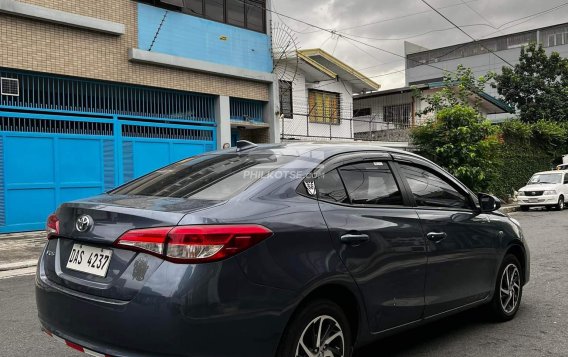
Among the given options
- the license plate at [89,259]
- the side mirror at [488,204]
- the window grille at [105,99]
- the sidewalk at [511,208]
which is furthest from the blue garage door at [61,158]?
the sidewalk at [511,208]

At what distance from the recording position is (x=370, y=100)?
31.2 metres

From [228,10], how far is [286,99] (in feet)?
14.8

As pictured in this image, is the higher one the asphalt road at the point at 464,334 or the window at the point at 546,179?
the window at the point at 546,179

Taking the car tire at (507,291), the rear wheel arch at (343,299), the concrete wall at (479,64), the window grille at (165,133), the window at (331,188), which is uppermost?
the concrete wall at (479,64)

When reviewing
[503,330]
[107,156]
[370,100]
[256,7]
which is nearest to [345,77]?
[256,7]

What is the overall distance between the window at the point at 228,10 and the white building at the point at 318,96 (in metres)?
2.18

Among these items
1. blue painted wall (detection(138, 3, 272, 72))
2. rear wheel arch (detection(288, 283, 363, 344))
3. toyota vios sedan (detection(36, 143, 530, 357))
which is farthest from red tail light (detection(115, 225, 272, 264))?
blue painted wall (detection(138, 3, 272, 72))

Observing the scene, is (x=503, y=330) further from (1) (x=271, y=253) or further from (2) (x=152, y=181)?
(2) (x=152, y=181)

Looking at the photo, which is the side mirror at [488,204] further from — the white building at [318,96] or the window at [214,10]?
the white building at [318,96]

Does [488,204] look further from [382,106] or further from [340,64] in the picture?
[382,106]

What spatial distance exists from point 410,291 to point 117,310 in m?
2.00

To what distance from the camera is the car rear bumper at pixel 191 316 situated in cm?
251

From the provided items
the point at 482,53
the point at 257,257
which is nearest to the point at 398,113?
the point at 257,257

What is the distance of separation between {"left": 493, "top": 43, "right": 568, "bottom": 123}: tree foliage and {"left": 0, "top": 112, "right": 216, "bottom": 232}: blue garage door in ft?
80.5
